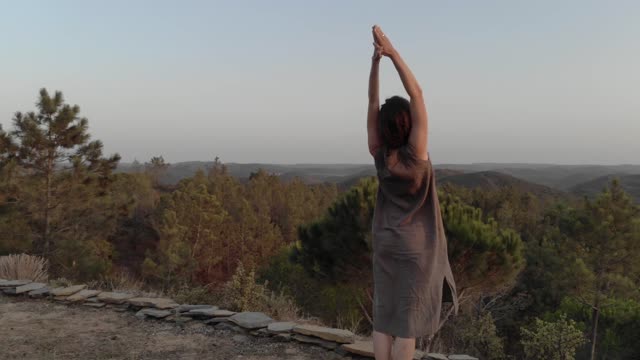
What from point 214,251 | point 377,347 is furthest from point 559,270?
point 377,347

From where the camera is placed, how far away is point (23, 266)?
701cm

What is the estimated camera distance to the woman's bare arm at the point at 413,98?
1700 millimetres

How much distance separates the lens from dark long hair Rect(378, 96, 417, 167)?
1.77 m

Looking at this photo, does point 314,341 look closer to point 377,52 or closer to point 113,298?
point 113,298

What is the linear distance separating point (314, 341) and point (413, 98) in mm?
3019

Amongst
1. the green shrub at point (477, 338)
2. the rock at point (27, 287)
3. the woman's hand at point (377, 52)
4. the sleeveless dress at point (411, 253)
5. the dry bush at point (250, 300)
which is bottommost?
the green shrub at point (477, 338)

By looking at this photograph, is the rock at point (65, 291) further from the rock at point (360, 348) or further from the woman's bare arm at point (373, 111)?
the woman's bare arm at point (373, 111)

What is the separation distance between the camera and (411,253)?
182 centimetres

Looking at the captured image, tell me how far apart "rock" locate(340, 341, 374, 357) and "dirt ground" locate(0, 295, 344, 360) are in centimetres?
12

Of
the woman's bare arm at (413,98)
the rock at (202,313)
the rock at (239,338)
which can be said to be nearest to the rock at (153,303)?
the rock at (202,313)

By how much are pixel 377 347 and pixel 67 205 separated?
51.8 ft

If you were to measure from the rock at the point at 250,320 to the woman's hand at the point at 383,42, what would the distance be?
3380 mm

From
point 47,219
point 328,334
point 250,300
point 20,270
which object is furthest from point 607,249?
point 47,219

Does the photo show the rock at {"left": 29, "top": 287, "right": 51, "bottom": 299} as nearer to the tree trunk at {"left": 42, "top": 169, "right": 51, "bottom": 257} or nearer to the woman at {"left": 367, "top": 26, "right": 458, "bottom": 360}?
the woman at {"left": 367, "top": 26, "right": 458, "bottom": 360}
